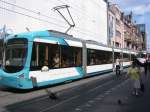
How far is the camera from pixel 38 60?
16609mm

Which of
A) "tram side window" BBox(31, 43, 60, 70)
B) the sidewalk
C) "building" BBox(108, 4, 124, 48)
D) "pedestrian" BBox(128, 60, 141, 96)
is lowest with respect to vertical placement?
the sidewalk

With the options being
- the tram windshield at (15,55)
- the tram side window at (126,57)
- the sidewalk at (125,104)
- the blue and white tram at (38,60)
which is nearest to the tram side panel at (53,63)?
the blue and white tram at (38,60)

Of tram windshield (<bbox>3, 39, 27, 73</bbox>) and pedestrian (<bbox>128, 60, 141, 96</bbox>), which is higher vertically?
tram windshield (<bbox>3, 39, 27, 73</bbox>)

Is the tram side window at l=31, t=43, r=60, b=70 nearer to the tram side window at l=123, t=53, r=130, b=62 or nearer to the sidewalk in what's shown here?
the sidewalk

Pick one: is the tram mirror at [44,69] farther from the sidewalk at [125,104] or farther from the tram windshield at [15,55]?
the sidewalk at [125,104]

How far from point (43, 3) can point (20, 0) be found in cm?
495

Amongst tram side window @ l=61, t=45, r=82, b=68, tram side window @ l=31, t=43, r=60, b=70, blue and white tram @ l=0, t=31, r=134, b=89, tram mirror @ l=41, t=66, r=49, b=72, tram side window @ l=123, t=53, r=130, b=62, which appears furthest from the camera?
tram side window @ l=123, t=53, r=130, b=62

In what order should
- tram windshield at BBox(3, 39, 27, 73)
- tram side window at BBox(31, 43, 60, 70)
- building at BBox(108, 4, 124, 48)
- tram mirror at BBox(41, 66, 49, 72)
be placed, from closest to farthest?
tram windshield at BBox(3, 39, 27, 73), tram side window at BBox(31, 43, 60, 70), tram mirror at BBox(41, 66, 49, 72), building at BBox(108, 4, 124, 48)

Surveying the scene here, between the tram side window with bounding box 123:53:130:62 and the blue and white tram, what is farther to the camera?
the tram side window with bounding box 123:53:130:62

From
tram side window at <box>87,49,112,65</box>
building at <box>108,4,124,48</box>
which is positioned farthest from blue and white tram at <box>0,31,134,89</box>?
building at <box>108,4,124,48</box>

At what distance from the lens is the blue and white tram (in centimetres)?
1583

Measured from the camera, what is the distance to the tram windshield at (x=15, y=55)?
15969mm

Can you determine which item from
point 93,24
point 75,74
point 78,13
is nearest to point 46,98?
point 75,74

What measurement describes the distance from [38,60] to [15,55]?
1132mm
